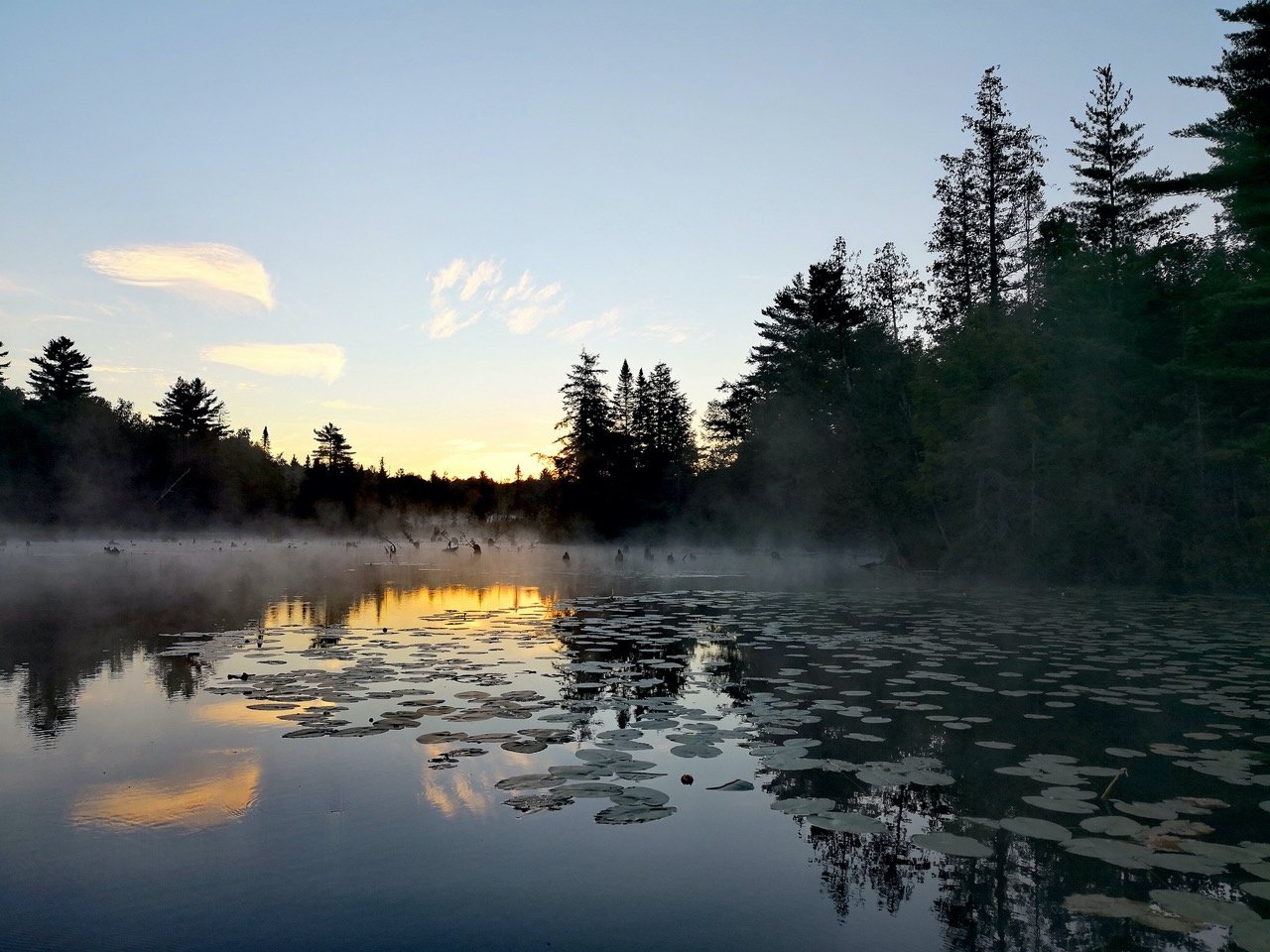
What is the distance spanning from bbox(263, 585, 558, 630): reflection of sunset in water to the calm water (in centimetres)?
323

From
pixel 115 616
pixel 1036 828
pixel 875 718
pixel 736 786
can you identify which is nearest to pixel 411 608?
pixel 115 616

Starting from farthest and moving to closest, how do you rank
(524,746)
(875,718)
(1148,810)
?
(875,718)
(524,746)
(1148,810)

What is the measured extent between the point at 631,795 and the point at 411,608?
14739 millimetres

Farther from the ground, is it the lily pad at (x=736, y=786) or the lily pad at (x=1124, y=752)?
the lily pad at (x=736, y=786)

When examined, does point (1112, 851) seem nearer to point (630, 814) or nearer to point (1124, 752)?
point (1124, 752)

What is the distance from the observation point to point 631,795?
5633 millimetres

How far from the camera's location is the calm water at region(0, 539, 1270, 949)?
3.95m

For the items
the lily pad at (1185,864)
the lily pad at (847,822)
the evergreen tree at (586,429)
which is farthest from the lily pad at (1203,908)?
the evergreen tree at (586,429)

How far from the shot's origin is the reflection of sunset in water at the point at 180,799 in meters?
5.16

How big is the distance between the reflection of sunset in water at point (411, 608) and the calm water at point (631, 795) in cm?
323

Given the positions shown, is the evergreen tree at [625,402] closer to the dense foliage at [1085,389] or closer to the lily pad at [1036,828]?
the dense foliage at [1085,389]

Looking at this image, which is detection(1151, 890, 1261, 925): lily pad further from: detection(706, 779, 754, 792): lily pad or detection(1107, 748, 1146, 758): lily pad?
detection(1107, 748, 1146, 758): lily pad

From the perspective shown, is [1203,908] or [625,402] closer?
[1203,908]

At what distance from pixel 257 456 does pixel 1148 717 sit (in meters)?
106
